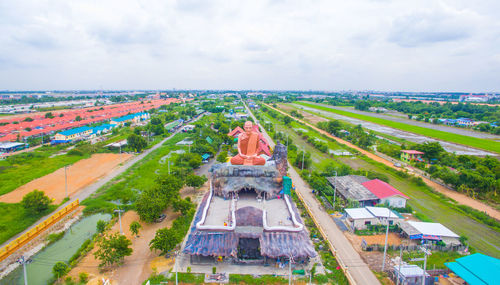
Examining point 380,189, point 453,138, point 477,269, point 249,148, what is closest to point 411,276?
point 477,269

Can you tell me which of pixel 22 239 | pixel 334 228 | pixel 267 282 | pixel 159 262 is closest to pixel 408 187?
pixel 334 228

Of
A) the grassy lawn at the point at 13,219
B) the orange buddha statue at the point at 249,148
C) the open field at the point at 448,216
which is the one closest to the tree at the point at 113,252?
the grassy lawn at the point at 13,219

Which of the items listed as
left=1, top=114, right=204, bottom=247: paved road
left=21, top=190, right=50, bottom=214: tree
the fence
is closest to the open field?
the fence

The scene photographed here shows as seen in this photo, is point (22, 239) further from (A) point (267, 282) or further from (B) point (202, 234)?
(A) point (267, 282)

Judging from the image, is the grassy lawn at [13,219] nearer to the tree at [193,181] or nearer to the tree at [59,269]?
the tree at [59,269]

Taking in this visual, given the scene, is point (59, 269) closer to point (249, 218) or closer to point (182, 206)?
point (182, 206)
